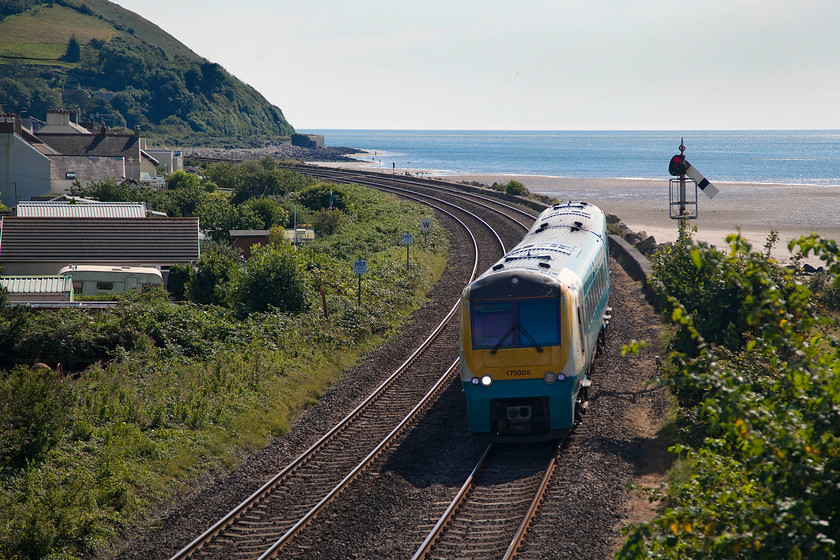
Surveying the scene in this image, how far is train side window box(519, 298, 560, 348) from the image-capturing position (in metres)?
13.0

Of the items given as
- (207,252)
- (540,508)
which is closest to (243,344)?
(540,508)

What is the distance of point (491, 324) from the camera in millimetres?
13297

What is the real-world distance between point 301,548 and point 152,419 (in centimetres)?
531

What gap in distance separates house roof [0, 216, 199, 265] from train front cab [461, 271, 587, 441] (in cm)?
2244

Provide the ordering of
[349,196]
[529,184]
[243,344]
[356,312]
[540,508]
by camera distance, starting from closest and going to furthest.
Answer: [540,508] < [243,344] < [356,312] < [349,196] < [529,184]

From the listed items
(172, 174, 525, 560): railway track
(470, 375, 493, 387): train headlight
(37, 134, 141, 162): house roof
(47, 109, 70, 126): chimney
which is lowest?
(172, 174, 525, 560): railway track

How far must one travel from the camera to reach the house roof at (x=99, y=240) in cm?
3284

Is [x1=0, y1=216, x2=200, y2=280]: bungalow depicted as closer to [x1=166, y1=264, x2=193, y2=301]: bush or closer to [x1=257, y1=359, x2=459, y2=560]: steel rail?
[x1=166, y1=264, x2=193, y2=301]: bush

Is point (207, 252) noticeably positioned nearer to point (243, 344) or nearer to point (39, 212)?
point (39, 212)

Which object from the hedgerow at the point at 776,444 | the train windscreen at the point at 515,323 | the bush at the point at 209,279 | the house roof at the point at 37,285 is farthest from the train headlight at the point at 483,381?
the house roof at the point at 37,285

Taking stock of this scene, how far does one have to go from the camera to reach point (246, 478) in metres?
13.0

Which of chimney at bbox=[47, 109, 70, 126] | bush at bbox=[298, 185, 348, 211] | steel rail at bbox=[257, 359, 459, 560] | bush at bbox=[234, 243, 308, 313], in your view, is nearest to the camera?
steel rail at bbox=[257, 359, 459, 560]

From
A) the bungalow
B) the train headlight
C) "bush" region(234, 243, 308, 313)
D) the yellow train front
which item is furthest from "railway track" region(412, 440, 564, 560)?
the bungalow

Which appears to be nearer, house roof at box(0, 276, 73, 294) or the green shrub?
house roof at box(0, 276, 73, 294)
